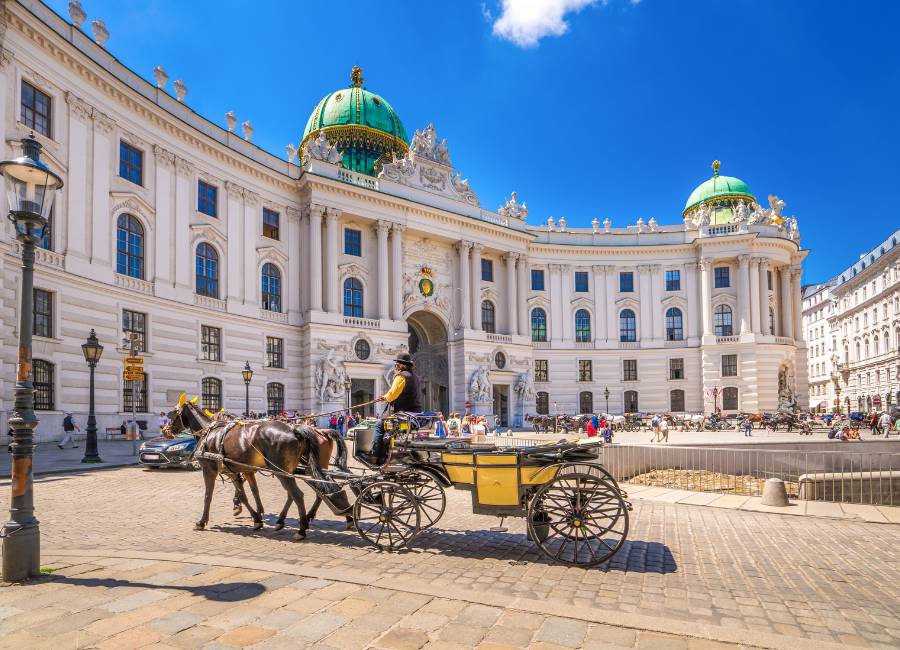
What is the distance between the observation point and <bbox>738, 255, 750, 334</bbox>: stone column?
50.6 metres

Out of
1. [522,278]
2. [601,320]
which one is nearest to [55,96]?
[522,278]

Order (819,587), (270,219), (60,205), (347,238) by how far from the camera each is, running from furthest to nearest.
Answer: (347,238)
(270,219)
(60,205)
(819,587)

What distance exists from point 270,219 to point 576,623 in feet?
117

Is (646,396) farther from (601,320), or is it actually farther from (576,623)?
(576,623)

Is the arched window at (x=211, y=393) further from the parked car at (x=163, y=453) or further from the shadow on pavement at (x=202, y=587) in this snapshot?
the shadow on pavement at (x=202, y=587)

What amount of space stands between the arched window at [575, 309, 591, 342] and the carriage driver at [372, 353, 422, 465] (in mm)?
45127

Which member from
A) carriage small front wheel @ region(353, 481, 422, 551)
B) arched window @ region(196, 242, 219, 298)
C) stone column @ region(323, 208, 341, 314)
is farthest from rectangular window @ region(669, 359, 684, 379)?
carriage small front wheel @ region(353, 481, 422, 551)

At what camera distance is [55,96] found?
24797 mm

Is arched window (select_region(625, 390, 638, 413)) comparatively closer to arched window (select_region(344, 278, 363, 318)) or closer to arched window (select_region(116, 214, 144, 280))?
arched window (select_region(344, 278, 363, 318))

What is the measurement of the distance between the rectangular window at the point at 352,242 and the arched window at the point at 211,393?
12661mm

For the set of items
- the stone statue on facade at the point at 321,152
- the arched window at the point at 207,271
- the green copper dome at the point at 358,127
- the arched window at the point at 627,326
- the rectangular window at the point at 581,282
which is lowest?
the arched window at the point at 627,326

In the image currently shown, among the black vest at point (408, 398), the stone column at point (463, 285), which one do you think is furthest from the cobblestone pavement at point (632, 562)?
the stone column at point (463, 285)

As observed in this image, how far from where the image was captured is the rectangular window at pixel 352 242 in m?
40.8

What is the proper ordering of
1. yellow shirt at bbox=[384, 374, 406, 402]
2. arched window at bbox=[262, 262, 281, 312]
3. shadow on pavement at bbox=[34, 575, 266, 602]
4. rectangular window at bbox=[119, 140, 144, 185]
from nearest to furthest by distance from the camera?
shadow on pavement at bbox=[34, 575, 266, 602] → yellow shirt at bbox=[384, 374, 406, 402] → rectangular window at bbox=[119, 140, 144, 185] → arched window at bbox=[262, 262, 281, 312]
